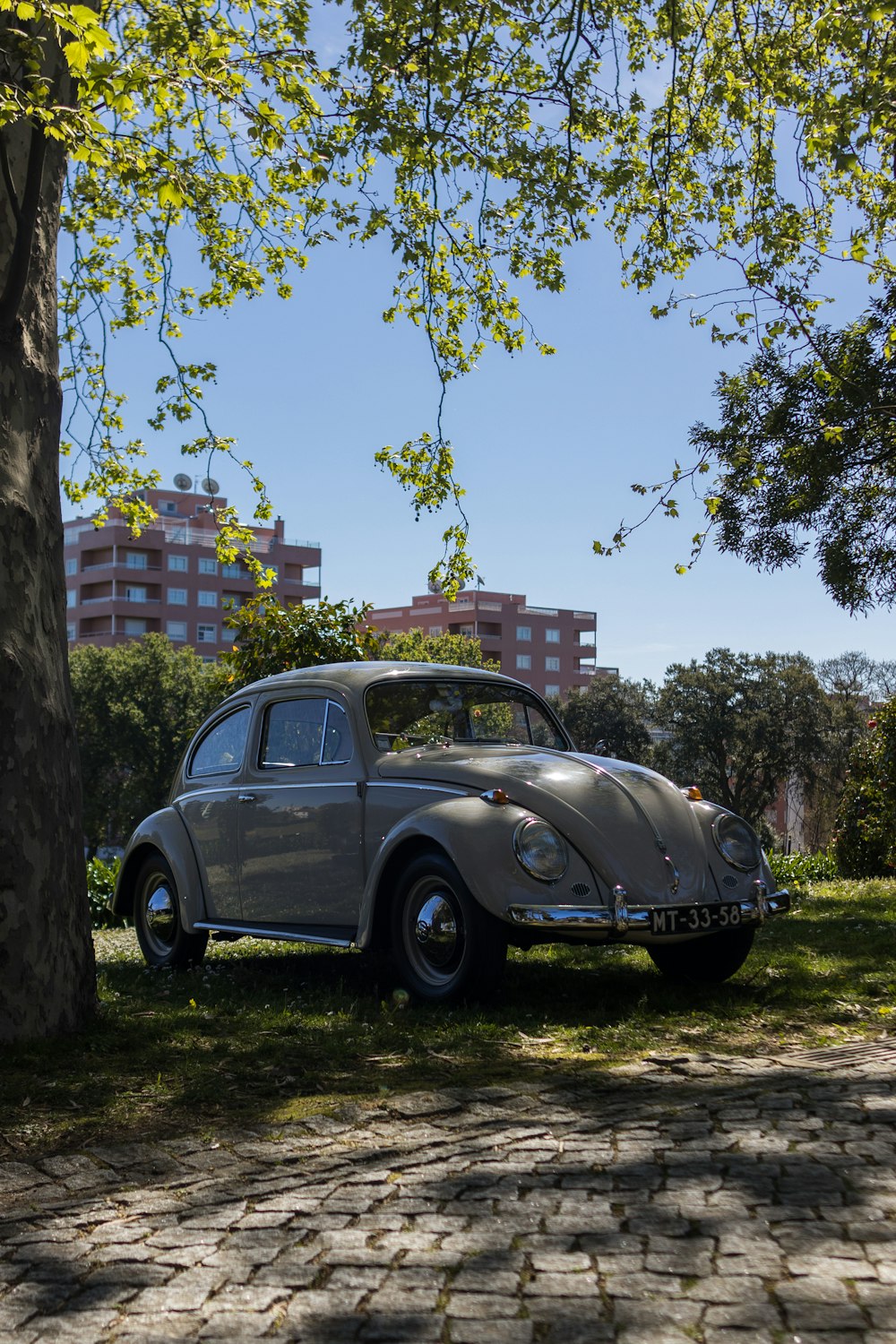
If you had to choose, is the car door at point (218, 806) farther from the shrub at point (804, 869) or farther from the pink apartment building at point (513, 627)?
the pink apartment building at point (513, 627)

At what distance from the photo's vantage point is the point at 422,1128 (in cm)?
414

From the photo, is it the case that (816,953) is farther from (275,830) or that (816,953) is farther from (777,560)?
(777,560)

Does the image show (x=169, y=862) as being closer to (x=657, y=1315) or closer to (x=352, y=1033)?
(x=352, y=1033)

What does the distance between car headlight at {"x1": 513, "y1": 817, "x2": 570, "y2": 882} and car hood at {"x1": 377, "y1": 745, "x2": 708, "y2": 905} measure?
0.36 ft

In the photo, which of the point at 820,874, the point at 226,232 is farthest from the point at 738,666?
the point at 226,232

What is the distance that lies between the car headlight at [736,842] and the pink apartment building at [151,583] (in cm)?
8792

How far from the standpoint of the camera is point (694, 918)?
616 centimetres

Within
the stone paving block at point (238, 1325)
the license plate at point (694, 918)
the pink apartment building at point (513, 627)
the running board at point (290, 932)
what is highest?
the pink apartment building at point (513, 627)

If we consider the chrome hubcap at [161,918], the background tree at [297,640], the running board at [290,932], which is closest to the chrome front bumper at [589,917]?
the running board at [290,932]

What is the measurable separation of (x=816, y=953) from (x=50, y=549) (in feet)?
17.8

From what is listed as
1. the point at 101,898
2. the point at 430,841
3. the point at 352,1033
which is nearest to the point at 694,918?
the point at 430,841

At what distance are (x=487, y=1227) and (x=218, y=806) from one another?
5288 millimetres

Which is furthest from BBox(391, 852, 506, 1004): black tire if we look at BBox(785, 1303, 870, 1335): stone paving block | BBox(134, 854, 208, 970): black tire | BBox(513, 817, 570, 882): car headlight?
BBox(785, 1303, 870, 1335): stone paving block

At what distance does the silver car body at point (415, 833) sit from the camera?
19.7ft
